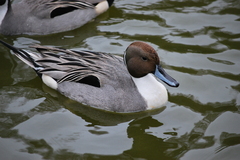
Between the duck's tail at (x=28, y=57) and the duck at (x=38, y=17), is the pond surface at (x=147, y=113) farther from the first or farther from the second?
the duck's tail at (x=28, y=57)

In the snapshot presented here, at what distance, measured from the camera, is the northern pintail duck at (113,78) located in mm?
5766

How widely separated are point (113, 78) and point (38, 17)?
3.15m

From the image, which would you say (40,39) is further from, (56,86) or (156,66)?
(156,66)

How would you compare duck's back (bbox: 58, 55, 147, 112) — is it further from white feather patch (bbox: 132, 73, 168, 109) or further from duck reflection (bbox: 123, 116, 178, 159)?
duck reflection (bbox: 123, 116, 178, 159)

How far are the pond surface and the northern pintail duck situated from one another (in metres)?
0.21

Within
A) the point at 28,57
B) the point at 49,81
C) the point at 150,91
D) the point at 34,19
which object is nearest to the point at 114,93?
the point at 150,91

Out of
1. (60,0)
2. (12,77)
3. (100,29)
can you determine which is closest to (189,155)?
(12,77)

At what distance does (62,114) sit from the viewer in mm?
5973

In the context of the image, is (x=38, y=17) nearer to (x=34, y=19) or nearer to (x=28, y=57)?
(x=34, y=19)

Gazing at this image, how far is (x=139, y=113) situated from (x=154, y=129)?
0.44 metres

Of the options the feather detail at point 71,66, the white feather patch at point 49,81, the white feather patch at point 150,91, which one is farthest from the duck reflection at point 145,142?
the white feather patch at point 49,81

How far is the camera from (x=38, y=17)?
8133 mm

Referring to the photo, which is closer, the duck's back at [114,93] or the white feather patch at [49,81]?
the duck's back at [114,93]

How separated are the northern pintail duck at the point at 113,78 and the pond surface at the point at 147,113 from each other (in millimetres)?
205
